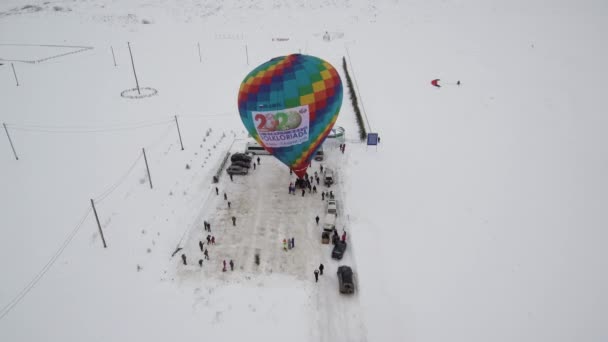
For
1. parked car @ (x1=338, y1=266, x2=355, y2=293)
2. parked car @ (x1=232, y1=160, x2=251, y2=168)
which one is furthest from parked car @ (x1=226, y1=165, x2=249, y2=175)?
parked car @ (x1=338, y1=266, x2=355, y2=293)

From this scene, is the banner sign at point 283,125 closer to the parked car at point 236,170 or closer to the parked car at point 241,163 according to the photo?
the parked car at point 236,170

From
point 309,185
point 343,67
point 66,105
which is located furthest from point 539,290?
point 66,105

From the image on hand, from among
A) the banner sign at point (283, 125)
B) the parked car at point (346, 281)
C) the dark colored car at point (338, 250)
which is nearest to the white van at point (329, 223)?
the dark colored car at point (338, 250)

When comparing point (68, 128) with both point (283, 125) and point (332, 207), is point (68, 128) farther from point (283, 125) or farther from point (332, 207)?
point (332, 207)

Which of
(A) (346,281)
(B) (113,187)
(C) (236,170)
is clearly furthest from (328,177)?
(B) (113,187)

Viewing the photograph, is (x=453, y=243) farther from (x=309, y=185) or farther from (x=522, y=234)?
(x=309, y=185)

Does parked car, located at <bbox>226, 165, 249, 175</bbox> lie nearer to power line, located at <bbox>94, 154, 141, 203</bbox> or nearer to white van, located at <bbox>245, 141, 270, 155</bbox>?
white van, located at <bbox>245, 141, 270, 155</bbox>

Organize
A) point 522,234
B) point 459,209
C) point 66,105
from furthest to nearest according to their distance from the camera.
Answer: point 66,105, point 459,209, point 522,234
